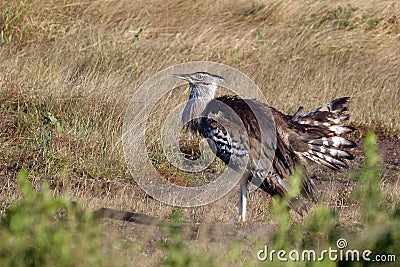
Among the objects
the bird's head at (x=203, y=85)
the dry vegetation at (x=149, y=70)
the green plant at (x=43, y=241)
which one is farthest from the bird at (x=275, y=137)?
the green plant at (x=43, y=241)

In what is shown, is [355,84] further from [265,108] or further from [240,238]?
[240,238]

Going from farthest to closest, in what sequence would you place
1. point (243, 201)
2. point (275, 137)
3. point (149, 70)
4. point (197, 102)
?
1. point (149, 70)
2. point (197, 102)
3. point (275, 137)
4. point (243, 201)

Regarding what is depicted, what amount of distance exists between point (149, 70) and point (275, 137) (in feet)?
13.2

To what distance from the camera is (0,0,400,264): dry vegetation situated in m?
7.55

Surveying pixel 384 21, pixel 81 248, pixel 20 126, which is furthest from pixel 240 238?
pixel 384 21

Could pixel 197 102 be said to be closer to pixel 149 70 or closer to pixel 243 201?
pixel 243 201

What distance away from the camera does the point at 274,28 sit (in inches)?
503

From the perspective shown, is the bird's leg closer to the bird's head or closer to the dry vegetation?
the dry vegetation

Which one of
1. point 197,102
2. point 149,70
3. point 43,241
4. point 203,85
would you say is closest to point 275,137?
point 197,102

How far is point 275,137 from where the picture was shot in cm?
696

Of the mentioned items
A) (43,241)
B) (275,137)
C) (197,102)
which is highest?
(197,102)

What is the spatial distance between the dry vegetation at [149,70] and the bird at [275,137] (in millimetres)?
294

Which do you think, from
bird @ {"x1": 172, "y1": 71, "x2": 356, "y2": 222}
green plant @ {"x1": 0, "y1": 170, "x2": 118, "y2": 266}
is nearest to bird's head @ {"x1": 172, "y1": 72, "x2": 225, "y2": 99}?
bird @ {"x1": 172, "y1": 71, "x2": 356, "y2": 222}

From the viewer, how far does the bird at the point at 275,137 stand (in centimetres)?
682
